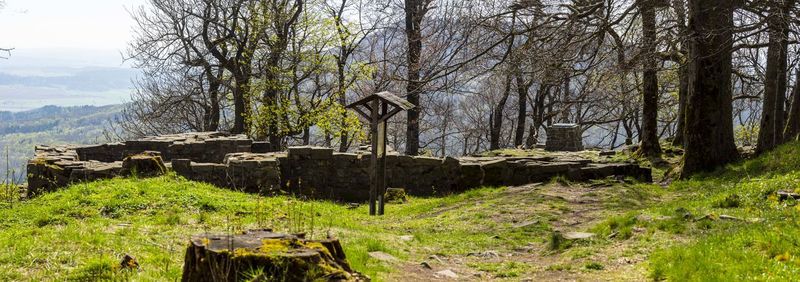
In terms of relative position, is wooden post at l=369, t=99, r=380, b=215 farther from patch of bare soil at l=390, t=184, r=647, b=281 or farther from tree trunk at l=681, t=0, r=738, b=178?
tree trunk at l=681, t=0, r=738, b=178

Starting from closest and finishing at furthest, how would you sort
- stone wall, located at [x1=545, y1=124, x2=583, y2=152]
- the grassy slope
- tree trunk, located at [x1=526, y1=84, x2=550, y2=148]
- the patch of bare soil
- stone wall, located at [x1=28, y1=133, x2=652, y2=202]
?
the grassy slope, the patch of bare soil, stone wall, located at [x1=28, y1=133, x2=652, y2=202], stone wall, located at [x1=545, y1=124, x2=583, y2=152], tree trunk, located at [x1=526, y1=84, x2=550, y2=148]

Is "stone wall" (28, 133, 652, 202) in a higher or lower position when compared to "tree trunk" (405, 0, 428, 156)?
lower

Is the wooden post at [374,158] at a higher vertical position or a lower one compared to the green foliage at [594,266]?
higher

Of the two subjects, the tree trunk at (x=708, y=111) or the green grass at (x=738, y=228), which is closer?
the green grass at (x=738, y=228)

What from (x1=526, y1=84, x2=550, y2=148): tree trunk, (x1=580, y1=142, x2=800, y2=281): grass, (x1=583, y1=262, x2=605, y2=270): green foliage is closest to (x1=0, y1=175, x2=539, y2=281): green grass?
(x1=583, y1=262, x2=605, y2=270): green foliage

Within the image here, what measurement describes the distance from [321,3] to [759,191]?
24.7 m

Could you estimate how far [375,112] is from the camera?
14.3m

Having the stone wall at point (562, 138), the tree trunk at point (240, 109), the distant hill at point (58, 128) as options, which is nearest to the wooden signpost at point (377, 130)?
the stone wall at point (562, 138)

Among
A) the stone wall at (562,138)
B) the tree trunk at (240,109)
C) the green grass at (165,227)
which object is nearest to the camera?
the green grass at (165,227)

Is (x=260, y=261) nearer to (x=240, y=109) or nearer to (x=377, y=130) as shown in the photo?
(x=377, y=130)

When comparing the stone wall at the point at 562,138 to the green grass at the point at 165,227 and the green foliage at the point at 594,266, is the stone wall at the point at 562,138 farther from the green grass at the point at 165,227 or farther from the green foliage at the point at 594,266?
the green foliage at the point at 594,266

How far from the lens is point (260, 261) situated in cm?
528

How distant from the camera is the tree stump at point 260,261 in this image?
5191mm

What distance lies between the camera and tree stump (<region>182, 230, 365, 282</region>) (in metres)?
5.19
